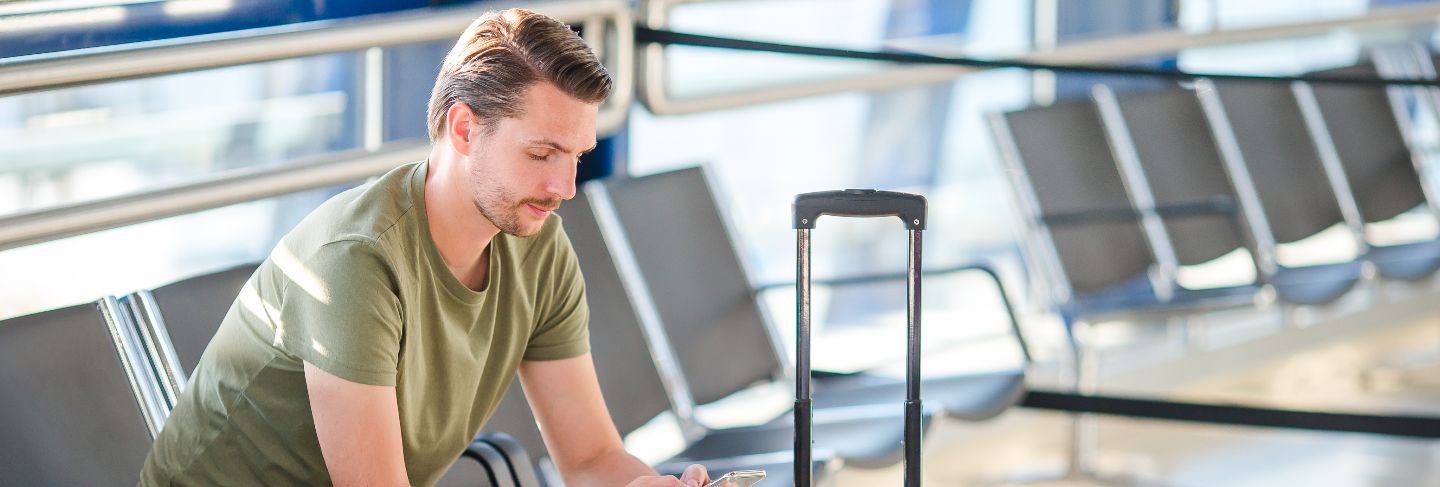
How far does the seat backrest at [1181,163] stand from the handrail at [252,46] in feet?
5.63

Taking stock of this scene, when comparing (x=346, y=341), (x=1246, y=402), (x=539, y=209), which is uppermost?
(x=539, y=209)

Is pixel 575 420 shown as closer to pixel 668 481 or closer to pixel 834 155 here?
pixel 668 481

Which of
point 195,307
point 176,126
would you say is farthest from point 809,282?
point 176,126

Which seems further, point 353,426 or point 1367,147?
point 1367,147

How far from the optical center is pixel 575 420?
1.74m

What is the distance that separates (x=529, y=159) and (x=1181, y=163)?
273cm

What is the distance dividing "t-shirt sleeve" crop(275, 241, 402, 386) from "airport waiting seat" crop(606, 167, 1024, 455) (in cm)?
106

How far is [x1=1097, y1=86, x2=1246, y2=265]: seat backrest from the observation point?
3732 millimetres

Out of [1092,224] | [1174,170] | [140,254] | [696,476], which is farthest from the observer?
[1174,170]

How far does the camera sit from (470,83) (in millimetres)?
1460

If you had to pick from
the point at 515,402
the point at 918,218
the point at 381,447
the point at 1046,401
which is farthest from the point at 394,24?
the point at 1046,401

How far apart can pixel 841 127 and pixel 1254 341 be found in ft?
4.41

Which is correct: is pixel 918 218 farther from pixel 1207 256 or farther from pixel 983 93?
pixel 983 93

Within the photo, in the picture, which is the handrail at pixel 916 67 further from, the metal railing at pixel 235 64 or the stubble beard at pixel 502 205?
the stubble beard at pixel 502 205
